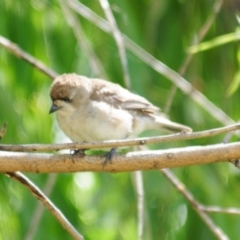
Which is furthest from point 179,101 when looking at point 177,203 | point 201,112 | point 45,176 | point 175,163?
point 175,163

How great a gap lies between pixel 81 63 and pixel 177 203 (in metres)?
0.95

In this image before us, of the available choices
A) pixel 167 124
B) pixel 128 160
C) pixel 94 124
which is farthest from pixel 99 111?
pixel 128 160

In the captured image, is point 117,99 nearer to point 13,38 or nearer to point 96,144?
point 13,38

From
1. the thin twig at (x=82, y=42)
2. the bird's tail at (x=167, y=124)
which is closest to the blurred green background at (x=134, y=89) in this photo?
the bird's tail at (x=167, y=124)

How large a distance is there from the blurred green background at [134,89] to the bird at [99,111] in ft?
0.39

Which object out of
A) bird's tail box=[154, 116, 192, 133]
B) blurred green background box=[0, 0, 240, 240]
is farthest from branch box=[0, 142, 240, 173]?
bird's tail box=[154, 116, 192, 133]

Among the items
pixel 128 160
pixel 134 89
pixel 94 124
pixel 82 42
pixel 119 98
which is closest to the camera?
pixel 128 160

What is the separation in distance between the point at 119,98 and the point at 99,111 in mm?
281

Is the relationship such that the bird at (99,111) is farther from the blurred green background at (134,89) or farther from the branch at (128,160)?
the branch at (128,160)

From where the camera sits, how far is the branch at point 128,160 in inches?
113

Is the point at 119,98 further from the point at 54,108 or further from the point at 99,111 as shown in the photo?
the point at 54,108

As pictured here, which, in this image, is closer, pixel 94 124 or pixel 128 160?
pixel 128 160

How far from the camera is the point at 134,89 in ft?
13.4

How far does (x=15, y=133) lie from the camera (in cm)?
403
